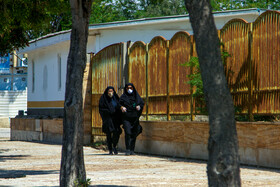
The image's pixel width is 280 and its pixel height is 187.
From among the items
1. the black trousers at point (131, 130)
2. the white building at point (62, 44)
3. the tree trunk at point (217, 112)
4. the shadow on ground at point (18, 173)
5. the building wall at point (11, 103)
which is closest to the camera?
the tree trunk at point (217, 112)

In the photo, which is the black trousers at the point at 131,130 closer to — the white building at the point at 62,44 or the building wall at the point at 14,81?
the white building at the point at 62,44

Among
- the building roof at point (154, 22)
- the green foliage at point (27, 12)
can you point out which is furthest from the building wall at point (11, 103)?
the green foliage at point (27, 12)

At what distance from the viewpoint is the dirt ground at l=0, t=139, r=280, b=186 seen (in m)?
9.98

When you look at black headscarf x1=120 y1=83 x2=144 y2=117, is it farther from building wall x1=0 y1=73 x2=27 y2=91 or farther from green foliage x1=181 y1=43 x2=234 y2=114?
building wall x1=0 y1=73 x2=27 y2=91

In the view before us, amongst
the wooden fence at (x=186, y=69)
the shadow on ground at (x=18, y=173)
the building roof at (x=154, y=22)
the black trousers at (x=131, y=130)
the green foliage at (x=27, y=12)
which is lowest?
the shadow on ground at (x=18, y=173)

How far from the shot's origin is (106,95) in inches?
701

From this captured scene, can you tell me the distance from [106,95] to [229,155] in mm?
12183

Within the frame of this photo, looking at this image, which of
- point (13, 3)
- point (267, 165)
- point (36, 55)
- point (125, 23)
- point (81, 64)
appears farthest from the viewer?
point (36, 55)

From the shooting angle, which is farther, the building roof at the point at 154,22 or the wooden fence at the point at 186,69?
the building roof at the point at 154,22

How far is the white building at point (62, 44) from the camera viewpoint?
22594 millimetres

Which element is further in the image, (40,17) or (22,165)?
(40,17)

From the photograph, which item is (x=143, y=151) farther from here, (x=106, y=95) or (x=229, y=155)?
(x=229, y=155)

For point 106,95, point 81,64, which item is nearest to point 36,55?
point 106,95

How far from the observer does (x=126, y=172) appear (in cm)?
1181
